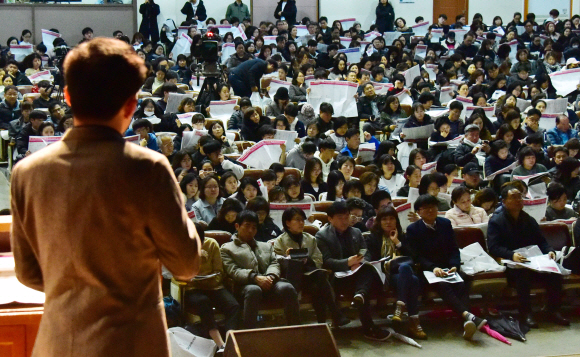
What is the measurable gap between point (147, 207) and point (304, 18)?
14.2 metres

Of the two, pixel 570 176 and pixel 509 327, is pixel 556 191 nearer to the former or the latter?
pixel 570 176

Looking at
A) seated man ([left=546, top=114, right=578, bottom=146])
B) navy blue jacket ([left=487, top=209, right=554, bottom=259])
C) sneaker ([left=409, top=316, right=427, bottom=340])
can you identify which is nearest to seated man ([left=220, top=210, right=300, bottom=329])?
sneaker ([left=409, top=316, right=427, bottom=340])

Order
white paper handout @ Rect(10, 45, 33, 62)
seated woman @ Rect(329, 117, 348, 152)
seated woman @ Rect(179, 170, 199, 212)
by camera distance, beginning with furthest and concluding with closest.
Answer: white paper handout @ Rect(10, 45, 33, 62)
seated woman @ Rect(329, 117, 348, 152)
seated woman @ Rect(179, 170, 199, 212)

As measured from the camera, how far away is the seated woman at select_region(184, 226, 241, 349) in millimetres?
4219

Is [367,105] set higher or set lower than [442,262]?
higher

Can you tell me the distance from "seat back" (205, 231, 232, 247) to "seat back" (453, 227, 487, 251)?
1.58 m

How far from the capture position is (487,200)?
5.55 m

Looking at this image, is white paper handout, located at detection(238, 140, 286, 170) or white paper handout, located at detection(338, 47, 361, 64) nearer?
white paper handout, located at detection(238, 140, 286, 170)

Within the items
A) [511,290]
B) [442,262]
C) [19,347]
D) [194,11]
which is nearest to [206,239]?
[442,262]

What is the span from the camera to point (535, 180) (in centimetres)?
611

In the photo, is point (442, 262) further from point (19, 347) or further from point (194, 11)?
point (194, 11)

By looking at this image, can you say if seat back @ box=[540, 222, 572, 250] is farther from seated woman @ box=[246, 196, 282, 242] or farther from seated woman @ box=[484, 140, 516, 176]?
seated woman @ box=[246, 196, 282, 242]

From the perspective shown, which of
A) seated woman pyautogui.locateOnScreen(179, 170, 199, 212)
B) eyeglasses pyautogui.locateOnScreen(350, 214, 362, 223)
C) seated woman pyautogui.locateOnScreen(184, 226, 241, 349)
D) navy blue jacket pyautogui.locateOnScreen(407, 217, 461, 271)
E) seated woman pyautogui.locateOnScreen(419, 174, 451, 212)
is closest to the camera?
seated woman pyautogui.locateOnScreen(184, 226, 241, 349)

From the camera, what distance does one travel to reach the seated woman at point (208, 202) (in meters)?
5.34
